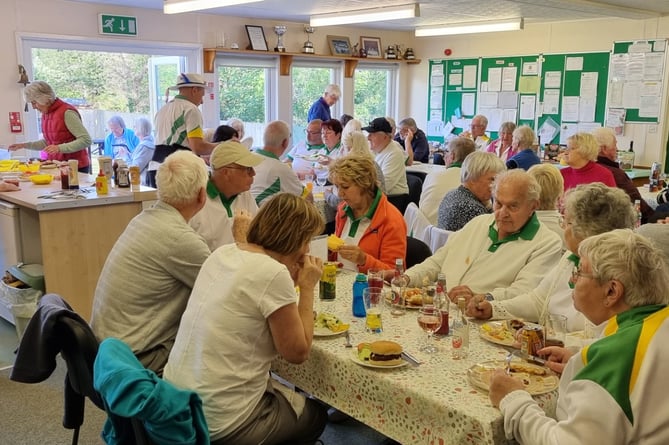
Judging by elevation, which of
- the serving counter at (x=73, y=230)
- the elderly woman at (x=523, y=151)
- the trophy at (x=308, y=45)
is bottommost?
the serving counter at (x=73, y=230)

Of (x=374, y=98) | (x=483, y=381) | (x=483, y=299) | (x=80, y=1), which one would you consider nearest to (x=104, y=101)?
(x=80, y=1)

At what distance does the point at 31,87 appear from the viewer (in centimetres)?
487

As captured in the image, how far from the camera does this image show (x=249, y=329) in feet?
5.60

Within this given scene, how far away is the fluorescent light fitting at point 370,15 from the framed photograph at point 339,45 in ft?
4.13

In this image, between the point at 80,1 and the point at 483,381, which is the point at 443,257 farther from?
the point at 80,1

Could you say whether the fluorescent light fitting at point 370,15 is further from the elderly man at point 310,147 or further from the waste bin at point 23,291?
the waste bin at point 23,291

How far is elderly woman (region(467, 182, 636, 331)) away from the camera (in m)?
2.02

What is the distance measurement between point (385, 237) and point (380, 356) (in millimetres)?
1161

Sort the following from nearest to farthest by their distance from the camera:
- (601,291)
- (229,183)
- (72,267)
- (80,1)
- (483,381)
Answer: (601,291) → (483,381) → (229,183) → (72,267) → (80,1)

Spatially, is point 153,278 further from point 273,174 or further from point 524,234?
point 273,174

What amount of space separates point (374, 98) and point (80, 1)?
4.57 m

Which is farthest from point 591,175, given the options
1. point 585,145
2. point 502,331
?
point 502,331

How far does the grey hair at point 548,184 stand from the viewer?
2.75 m

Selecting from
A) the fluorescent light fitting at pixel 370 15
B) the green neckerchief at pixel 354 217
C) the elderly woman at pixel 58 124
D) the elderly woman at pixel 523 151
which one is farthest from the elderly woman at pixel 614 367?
the fluorescent light fitting at pixel 370 15
